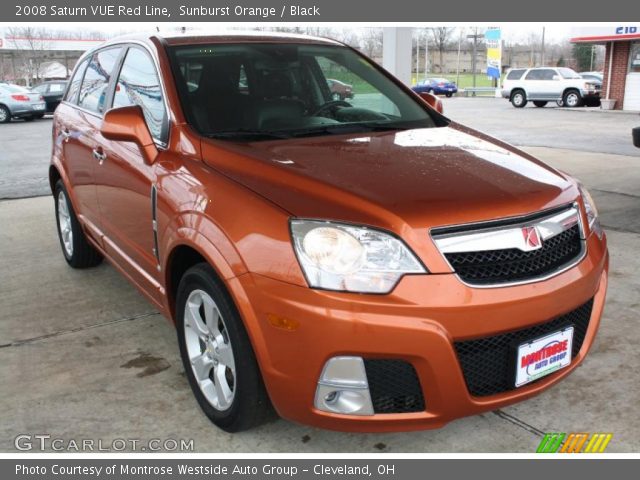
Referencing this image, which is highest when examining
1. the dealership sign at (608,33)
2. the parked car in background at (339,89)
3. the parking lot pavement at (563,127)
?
the dealership sign at (608,33)

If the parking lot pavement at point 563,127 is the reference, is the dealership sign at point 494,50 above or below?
above

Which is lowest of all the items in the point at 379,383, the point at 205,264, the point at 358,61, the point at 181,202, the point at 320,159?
the point at 379,383

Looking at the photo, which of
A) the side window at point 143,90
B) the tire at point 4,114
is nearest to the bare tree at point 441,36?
the tire at point 4,114

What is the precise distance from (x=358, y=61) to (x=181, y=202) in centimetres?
175

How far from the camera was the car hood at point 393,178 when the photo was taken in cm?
223

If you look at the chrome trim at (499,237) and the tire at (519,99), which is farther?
the tire at (519,99)

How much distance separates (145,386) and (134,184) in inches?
38.9

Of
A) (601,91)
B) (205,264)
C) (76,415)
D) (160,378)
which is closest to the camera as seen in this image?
(205,264)

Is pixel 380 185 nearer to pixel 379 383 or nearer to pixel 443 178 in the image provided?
pixel 443 178

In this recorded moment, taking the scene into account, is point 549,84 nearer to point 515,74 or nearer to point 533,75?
point 533,75

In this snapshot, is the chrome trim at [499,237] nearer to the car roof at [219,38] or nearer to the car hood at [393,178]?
the car hood at [393,178]

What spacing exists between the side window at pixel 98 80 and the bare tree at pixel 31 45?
4513 centimetres

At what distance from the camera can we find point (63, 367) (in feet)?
10.9

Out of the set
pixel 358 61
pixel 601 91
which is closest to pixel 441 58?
pixel 601 91
